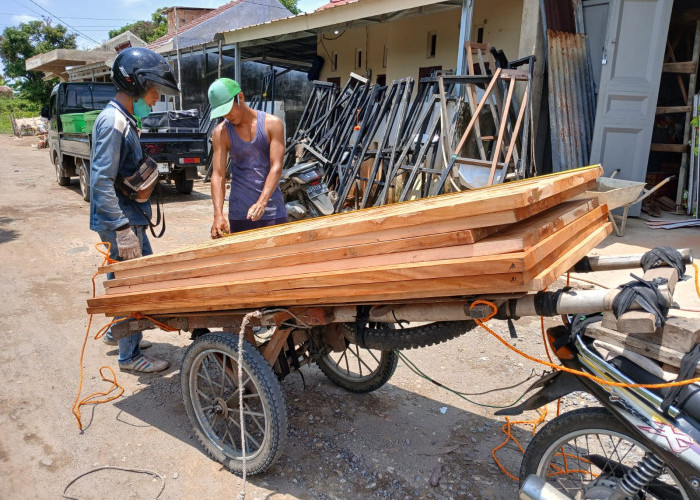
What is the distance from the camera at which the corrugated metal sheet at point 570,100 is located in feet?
24.9

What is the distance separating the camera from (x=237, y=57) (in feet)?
47.7

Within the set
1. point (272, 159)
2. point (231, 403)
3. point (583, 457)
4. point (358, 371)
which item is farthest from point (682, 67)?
point (231, 403)

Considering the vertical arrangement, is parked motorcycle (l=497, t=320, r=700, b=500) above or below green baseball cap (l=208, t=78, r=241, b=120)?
below

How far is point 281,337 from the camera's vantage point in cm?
276

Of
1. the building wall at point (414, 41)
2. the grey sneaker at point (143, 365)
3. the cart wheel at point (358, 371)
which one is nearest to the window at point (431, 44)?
the building wall at point (414, 41)

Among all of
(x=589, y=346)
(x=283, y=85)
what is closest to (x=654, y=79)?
(x=589, y=346)

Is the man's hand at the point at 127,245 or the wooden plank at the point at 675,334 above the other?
the wooden plank at the point at 675,334

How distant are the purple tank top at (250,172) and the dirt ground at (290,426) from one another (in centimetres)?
131

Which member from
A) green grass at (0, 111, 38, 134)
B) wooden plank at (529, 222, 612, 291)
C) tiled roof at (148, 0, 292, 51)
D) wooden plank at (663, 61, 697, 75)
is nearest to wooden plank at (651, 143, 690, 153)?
wooden plank at (663, 61, 697, 75)

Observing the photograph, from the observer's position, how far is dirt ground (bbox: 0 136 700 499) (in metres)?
2.70

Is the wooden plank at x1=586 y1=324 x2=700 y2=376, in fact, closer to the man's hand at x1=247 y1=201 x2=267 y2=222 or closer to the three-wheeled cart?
the three-wheeled cart

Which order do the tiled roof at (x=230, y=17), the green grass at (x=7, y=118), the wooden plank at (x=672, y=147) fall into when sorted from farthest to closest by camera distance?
the green grass at (x=7, y=118) → the tiled roof at (x=230, y=17) → the wooden plank at (x=672, y=147)

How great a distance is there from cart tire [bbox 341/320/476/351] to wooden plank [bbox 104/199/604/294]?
54 centimetres

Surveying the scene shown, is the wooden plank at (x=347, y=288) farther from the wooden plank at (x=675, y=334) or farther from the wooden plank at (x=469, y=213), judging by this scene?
the wooden plank at (x=675, y=334)
